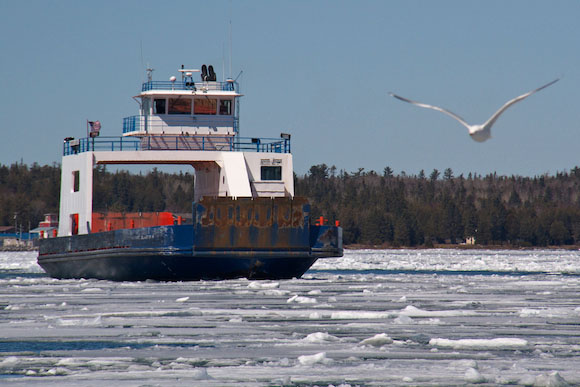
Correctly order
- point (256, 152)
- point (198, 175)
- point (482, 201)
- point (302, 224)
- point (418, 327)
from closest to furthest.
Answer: point (418, 327)
point (302, 224)
point (256, 152)
point (198, 175)
point (482, 201)

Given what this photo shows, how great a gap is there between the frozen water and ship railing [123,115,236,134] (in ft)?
27.4

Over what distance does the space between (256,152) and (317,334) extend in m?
15.2

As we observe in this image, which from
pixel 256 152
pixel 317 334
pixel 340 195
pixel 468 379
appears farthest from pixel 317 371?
pixel 340 195

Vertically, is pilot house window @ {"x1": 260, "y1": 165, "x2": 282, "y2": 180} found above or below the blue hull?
above

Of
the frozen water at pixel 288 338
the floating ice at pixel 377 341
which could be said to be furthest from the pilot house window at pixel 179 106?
the floating ice at pixel 377 341

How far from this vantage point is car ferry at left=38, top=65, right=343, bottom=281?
25.6m

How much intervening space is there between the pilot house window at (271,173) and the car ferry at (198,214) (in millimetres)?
29

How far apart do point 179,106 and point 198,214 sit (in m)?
5.95

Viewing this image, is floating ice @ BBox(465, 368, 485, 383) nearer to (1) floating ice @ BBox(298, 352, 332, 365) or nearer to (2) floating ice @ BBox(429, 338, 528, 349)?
(1) floating ice @ BBox(298, 352, 332, 365)

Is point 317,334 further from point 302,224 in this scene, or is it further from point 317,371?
point 302,224

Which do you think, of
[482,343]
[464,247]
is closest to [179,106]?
[482,343]

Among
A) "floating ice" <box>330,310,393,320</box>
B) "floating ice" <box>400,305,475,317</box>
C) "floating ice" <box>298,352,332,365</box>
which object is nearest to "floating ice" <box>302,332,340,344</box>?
"floating ice" <box>298,352,332,365</box>

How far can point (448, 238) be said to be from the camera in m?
173

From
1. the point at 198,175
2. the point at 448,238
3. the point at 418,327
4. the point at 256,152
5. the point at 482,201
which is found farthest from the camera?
the point at 482,201
